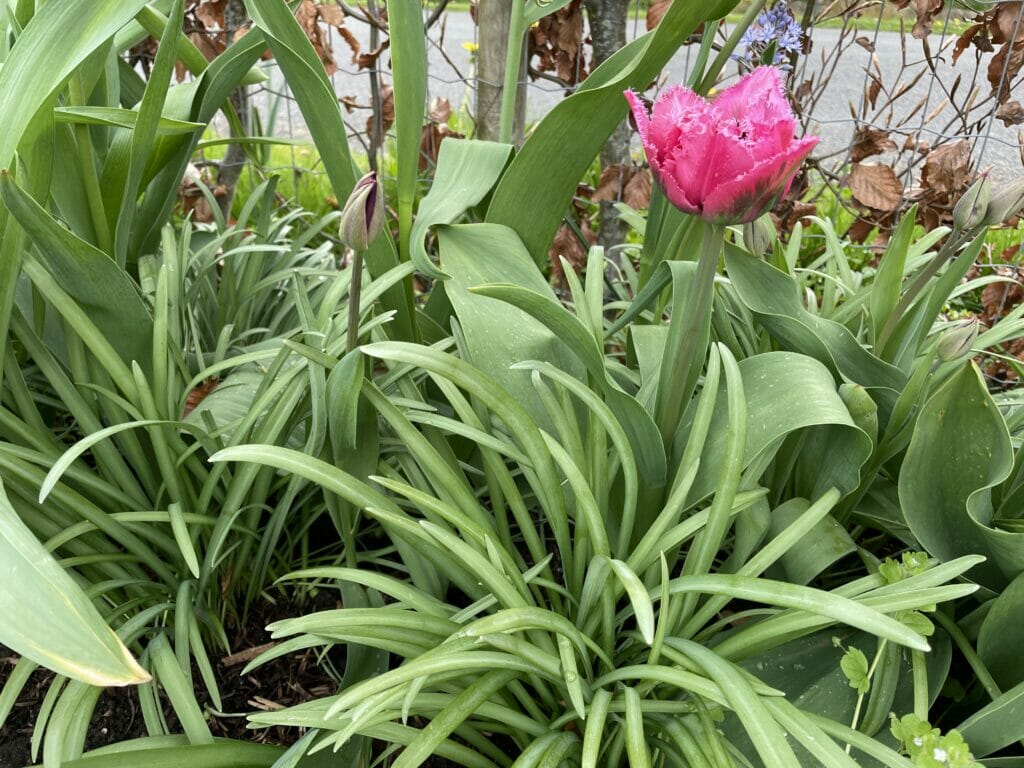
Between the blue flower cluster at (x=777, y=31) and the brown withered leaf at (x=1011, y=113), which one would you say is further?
the brown withered leaf at (x=1011, y=113)

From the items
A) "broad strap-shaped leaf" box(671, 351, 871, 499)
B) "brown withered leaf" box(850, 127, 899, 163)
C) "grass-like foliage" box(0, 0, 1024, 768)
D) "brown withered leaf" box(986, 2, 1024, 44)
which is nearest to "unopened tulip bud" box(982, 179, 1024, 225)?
"grass-like foliage" box(0, 0, 1024, 768)

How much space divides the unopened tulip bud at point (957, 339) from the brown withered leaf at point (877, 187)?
942 millimetres

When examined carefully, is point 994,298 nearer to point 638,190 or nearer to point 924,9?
point 924,9

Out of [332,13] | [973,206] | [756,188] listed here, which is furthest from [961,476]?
[332,13]

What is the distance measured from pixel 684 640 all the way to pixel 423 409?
15.9 inches

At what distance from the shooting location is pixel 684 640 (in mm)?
733

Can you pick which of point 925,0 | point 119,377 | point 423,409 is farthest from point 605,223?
point 119,377

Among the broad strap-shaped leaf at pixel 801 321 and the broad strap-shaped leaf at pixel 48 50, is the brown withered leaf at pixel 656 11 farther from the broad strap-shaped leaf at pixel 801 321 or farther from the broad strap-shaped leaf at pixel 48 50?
the broad strap-shaped leaf at pixel 48 50

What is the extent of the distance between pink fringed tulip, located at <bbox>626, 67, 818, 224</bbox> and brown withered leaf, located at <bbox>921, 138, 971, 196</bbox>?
1.10 m

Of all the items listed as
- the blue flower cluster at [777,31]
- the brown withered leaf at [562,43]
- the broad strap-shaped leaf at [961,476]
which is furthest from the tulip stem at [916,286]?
the brown withered leaf at [562,43]

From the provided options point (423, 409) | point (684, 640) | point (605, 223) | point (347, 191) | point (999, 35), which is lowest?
point (684, 640)

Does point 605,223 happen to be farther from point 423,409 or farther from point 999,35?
point 423,409

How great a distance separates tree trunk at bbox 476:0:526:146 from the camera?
133cm

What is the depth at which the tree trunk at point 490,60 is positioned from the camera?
133 cm
